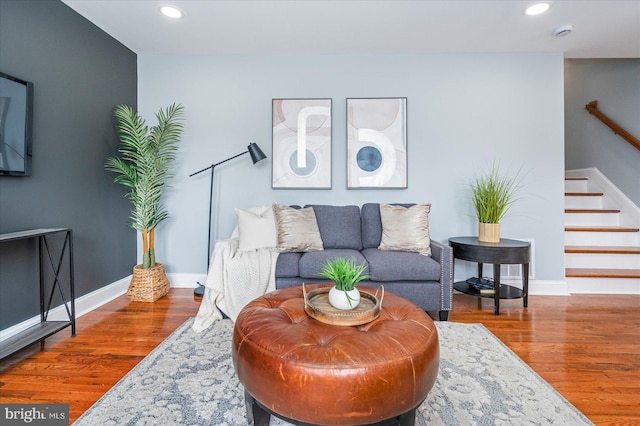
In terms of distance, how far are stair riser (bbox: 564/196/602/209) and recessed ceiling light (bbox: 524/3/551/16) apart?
2577 mm

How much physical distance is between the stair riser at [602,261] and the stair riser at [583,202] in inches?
35.0

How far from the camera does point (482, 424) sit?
4.45ft

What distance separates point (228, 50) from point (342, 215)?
7.13 ft

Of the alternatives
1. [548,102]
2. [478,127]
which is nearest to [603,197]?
[548,102]

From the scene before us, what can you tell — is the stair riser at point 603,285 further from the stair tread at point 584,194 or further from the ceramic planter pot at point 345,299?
the ceramic planter pot at point 345,299

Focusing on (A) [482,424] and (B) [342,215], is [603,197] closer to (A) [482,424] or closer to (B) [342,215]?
(B) [342,215]

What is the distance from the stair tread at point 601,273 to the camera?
10.3ft

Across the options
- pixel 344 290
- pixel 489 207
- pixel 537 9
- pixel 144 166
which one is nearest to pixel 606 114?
pixel 537 9

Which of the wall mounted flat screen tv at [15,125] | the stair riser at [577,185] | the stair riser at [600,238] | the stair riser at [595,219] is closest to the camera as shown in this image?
the wall mounted flat screen tv at [15,125]

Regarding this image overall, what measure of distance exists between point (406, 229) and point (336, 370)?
6.42 ft

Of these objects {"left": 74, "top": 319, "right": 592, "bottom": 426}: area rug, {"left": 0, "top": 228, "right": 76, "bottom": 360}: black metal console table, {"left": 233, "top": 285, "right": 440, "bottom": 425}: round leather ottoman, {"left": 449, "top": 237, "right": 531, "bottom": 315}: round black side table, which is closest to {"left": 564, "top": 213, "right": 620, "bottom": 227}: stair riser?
{"left": 449, "top": 237, "right": 531, "bottom": 315}: round black side table

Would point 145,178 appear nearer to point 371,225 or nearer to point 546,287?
point 371,225

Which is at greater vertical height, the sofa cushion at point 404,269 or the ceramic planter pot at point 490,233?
the ceramic planter pot at point 490,233

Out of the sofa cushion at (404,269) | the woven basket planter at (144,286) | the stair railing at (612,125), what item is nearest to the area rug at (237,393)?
the sofa cushion at (404,269)
